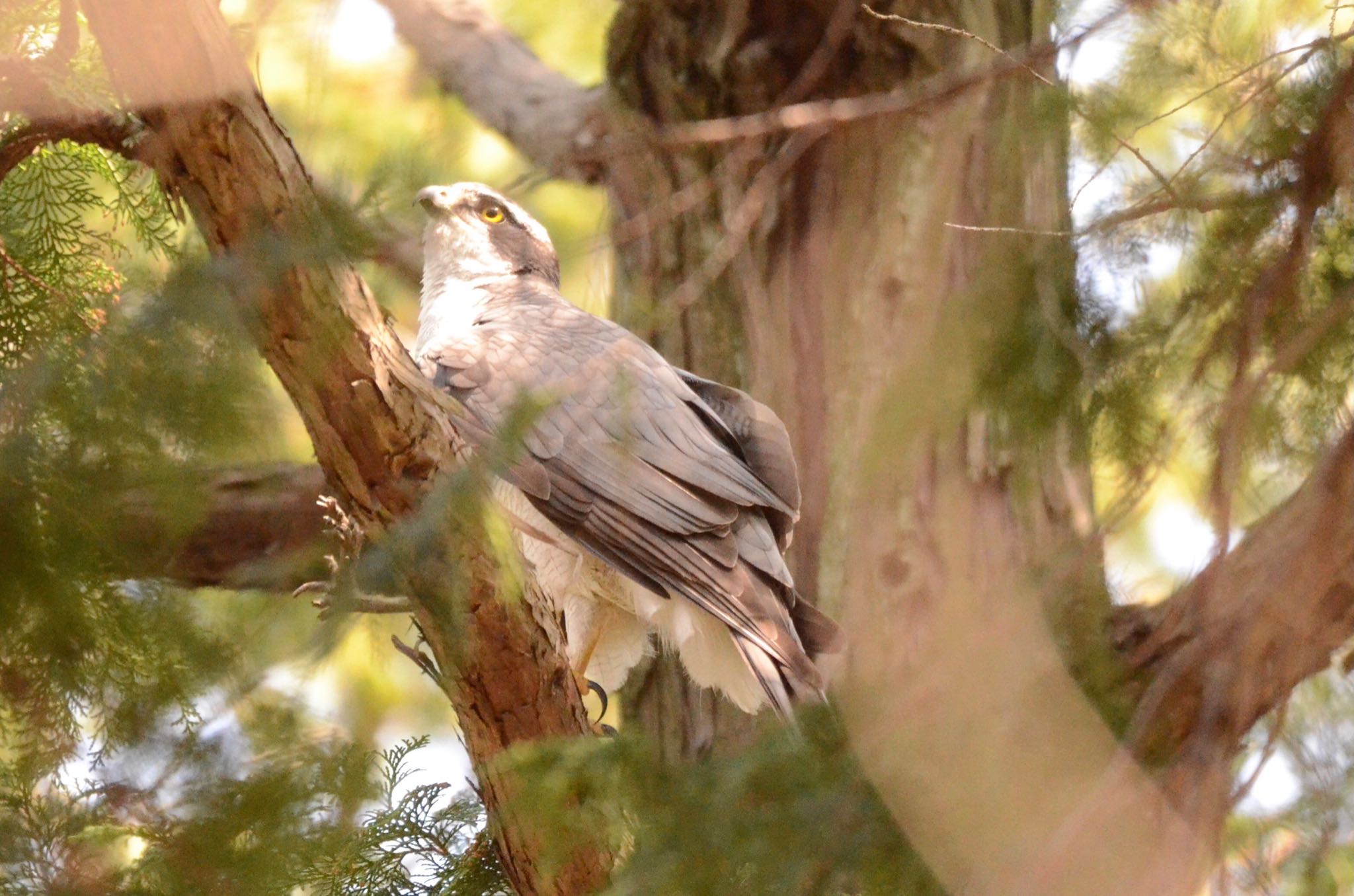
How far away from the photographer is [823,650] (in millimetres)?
3936

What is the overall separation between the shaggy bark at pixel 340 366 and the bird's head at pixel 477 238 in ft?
8.04

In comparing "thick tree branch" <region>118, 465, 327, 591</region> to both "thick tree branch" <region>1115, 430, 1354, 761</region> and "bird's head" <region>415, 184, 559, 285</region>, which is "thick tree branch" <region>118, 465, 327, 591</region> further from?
"thick tree branch" <region>1115, 430, 1354, 761</region>

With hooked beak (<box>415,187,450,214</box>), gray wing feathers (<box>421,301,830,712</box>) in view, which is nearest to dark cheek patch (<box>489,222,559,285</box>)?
hooked beak (<box>415,187,450,214</box>)

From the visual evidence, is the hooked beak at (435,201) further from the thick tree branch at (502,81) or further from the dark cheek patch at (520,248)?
the thick tree branch at (502,81)

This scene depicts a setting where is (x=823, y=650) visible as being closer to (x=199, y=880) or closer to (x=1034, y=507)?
(x=1034, y=507)

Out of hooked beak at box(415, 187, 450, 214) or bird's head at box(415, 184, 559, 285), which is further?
bird's head at box(415, 184, 559, 285)

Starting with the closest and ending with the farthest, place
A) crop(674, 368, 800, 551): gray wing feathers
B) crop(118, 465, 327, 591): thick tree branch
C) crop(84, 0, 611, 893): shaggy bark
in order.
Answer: crop(84, 0, 611, 893): shaggy bark
crop(674, 368, 800, 551): gray wing feathers
crop(118, 465, 327, 591): thick tree branch

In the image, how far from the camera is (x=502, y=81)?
237 inches

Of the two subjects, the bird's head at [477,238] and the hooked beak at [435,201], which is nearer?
the hooked beak at [435,201]

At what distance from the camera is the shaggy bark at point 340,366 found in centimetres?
220

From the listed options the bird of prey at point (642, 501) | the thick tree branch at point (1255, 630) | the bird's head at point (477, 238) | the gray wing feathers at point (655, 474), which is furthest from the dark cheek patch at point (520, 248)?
the thick tree branch at point (1255, 630)

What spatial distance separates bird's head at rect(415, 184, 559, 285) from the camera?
5.11 meters

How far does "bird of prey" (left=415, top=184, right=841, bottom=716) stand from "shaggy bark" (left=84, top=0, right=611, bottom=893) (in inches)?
20.8

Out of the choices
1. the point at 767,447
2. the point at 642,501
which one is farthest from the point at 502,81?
the point at 642,501
